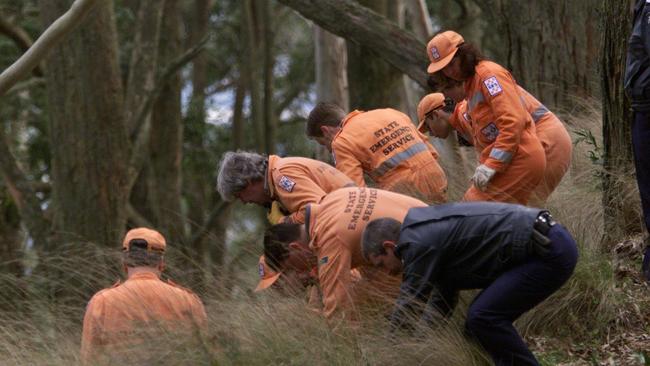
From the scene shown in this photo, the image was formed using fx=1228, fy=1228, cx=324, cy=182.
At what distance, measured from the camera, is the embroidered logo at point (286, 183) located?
729 cm

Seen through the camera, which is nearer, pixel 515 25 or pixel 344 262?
pixel 344 262

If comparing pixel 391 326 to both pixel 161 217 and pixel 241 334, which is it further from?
pixel 161 217

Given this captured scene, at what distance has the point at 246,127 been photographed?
27109mm

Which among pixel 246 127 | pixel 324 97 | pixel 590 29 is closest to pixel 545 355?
pixel 590 29

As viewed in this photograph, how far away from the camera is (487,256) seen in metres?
5.59

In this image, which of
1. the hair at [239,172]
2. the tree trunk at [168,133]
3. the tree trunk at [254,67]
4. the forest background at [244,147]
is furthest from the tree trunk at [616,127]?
the tree trunk at [254,67]

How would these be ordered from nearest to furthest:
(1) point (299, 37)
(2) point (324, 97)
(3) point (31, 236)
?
1. (3) point (31, 236)
2. (2) point (324, 97)
3. (1) point (299, 37)

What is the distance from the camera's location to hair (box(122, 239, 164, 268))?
7.00m

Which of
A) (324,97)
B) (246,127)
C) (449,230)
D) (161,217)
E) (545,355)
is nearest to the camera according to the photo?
(449,230)

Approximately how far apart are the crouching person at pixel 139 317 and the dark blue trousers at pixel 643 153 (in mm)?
2540

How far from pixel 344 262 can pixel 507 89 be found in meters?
1.83

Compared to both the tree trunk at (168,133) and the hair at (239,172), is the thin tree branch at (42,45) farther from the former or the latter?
the tree trunk at (168,133)

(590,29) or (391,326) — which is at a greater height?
(590,29)

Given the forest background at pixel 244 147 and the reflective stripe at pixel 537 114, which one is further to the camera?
the reflective stripe at pixel 537 114
